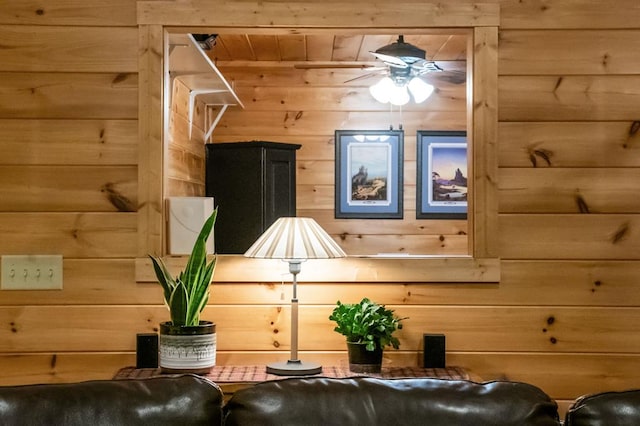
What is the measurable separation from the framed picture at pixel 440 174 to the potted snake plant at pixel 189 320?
9.30 feet

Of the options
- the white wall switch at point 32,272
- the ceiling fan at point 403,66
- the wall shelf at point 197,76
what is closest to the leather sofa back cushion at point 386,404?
the white wall switch at point 32,272

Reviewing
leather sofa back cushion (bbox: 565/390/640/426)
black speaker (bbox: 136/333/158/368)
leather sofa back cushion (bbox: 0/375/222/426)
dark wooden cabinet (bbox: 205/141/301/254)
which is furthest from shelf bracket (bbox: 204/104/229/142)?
leather sofa back cushion (bbox: 565/390/640/426)

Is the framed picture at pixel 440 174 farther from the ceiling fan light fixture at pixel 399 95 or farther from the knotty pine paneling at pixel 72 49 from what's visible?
the knotty pine paneling at pixel 72 49

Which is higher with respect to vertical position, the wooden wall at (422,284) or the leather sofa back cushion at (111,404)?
the wooden wall at (422,284)

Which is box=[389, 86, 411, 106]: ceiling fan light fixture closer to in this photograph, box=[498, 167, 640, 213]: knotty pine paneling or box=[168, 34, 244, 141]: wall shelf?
box=[168, 34, 244, 141]: wall shelf

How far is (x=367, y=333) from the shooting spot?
2.42m

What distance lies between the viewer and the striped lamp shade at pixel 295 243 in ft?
7.79

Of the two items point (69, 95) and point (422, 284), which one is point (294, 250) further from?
point (69, 95)

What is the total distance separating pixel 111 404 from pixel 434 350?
47.5 inches

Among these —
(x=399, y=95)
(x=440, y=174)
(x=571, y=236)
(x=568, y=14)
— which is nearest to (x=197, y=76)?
(x=399, y=95)

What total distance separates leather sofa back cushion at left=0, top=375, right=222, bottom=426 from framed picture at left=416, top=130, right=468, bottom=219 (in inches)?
138

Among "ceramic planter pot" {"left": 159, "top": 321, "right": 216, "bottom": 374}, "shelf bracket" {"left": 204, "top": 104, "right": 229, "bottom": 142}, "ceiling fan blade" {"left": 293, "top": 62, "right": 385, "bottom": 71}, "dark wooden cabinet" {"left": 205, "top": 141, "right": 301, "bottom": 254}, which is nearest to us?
"ceramic planter pot" {"left": 159, "top": 321, "right": 216, "bottom": 374}

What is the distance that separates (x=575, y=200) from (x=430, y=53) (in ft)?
8.33

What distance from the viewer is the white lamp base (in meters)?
2.38
